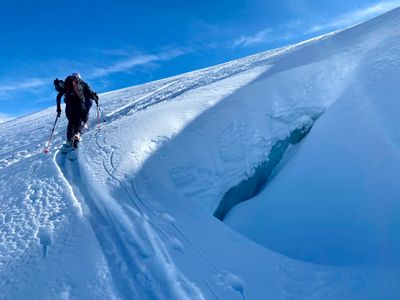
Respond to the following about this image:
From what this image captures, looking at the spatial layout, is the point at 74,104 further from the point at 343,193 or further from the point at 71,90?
the point at 343,193

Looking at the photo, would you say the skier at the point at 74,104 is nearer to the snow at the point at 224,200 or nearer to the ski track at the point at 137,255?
the snow at the point at 224,200

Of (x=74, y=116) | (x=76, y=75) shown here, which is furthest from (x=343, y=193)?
(x=76, y=75)

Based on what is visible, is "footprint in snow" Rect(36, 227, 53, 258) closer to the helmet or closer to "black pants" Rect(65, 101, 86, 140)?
"black pants" Rect(65, 101, 86, 140)

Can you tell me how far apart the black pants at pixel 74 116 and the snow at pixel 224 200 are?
33cm

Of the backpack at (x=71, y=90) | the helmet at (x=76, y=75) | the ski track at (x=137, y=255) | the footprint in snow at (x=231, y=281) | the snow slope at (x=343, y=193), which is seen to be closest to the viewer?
the ski track at (x=137, y=255)

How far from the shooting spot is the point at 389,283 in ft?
12.4

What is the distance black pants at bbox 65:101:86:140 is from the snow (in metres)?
0.33

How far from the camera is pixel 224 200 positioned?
242 inches

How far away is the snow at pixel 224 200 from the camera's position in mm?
3664

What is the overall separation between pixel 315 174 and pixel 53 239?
14.4 feet

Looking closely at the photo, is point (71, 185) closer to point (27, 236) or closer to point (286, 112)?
point (27, 236)

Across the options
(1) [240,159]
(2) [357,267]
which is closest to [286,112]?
(1) [240,159]

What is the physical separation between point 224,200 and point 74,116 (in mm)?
3957

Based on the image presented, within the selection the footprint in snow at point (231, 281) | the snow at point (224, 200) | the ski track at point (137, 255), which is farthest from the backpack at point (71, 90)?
the footprint in snow at point (231, 281)
